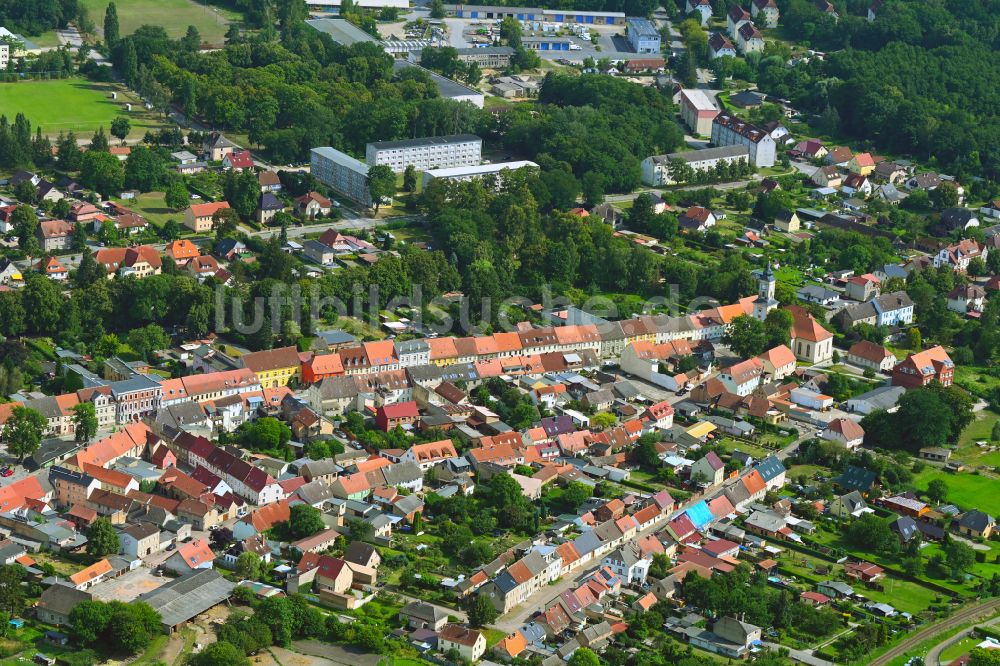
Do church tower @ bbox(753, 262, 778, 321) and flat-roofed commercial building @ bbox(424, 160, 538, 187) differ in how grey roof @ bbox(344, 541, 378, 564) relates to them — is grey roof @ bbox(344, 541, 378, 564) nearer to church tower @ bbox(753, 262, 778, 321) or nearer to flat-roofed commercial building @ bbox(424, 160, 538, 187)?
church tower @ bbox(753, 262, 778, 321)

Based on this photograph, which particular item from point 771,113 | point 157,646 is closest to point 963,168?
point 771,113

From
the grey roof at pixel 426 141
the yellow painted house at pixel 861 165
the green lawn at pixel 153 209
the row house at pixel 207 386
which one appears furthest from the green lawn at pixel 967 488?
the grey roof at pixel 426 141

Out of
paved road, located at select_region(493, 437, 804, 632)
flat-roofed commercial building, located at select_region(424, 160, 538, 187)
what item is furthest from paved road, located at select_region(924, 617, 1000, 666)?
flat-roofed commercial building, located at select_region(424, 160, 538, 187)

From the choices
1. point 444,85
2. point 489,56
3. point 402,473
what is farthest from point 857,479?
point 489,56

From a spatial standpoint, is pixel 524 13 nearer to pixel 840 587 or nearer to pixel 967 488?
pixel 967 488

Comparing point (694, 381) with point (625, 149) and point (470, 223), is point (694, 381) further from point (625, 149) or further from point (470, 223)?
point (625, 149)

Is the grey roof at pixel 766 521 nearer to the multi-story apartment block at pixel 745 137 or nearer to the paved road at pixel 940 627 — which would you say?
the paved road at pixel 940 627
